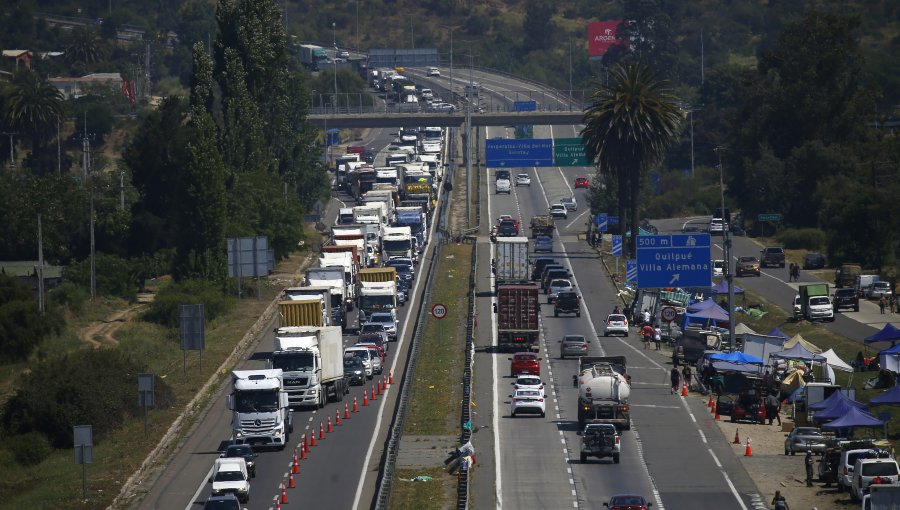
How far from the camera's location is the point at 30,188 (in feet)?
376

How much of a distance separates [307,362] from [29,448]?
38.6 ft

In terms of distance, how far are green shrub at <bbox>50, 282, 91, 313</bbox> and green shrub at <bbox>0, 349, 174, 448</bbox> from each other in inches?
1087

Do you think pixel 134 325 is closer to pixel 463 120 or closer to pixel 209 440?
pixel 209 440

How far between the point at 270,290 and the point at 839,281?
4022cm

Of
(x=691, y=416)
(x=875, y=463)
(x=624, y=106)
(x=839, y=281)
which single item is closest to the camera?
(x=875, y=463)

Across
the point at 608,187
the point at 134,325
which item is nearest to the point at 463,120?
the point at 608,187

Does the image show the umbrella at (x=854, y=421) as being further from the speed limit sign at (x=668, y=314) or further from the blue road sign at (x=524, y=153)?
the blue road sign at (x=524, y=153)

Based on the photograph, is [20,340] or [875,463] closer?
[875,463]

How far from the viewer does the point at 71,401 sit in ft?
209

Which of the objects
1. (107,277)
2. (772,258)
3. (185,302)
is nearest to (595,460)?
(185,302)

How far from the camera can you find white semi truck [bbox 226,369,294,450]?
181ft

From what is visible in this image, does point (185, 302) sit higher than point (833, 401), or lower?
higher

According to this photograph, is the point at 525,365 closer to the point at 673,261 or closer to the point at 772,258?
the point at 673,261

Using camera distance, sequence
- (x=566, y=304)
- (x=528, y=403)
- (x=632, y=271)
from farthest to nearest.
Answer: (x=566, y=304), (x=632, y=271), (x=528, y=403)
